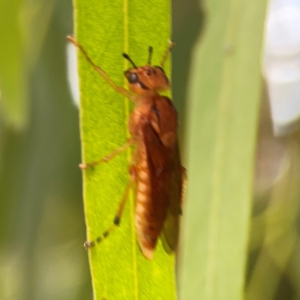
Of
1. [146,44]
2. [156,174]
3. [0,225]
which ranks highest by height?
[146,44]

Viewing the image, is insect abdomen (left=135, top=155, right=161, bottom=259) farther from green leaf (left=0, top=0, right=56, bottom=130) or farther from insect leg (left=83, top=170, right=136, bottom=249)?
green leaf (left=0, top=0, right=56, bottom=130)

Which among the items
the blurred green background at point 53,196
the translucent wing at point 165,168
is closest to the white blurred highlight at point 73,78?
the blurred green background at point 53,196

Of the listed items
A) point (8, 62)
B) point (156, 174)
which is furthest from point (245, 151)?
point (8, 62)

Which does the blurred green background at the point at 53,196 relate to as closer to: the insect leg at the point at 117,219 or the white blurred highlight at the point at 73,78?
the white blurred highlight at the point at 73,78

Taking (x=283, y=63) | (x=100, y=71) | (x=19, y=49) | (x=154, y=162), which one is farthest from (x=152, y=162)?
(x=283, y=63)

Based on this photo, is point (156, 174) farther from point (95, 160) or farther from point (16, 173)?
point (16, 173)

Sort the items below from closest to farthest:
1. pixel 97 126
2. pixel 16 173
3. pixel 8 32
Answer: pixel 97 126
pixel 8 32
pixel 16 173

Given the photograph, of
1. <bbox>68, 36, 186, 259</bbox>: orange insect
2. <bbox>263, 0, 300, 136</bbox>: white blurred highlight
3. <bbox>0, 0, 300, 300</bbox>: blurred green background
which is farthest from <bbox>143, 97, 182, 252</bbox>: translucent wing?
<bbox>263, 0, 300, 136</bbox>: white blurred highlight
